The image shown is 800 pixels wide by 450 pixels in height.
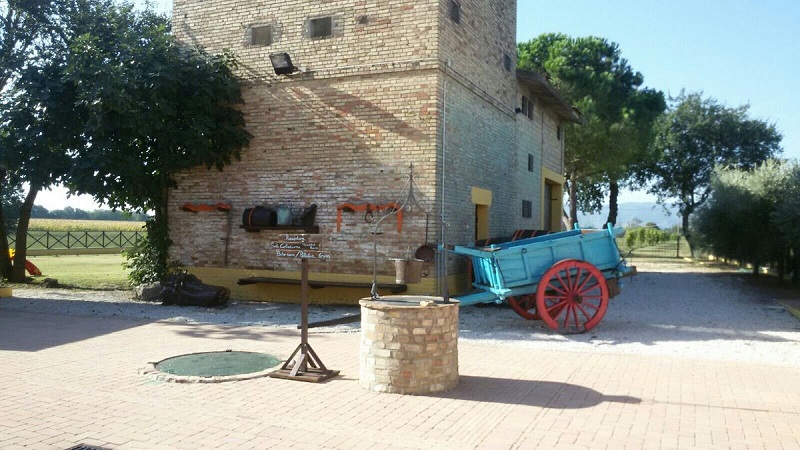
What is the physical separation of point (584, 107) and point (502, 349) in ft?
73.3

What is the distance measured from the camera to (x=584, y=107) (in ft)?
94.8

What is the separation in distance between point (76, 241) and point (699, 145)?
119 feet

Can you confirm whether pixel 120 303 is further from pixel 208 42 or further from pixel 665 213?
pixel 665 213

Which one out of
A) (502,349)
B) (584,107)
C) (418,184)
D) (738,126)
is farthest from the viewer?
(738,126)

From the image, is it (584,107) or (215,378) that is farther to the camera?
(584,107)

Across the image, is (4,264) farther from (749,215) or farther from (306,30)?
(749,215)

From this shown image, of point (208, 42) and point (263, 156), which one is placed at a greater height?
point (208, 42)

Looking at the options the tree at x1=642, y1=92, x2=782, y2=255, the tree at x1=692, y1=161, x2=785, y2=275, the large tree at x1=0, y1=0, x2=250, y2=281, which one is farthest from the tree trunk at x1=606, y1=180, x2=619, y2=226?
the large tree at x1=0, y1=0, x2=250, y2=281

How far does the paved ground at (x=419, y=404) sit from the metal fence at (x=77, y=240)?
28179 mm

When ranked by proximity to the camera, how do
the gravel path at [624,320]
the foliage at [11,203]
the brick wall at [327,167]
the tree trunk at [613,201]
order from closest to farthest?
the gravel path at [624,320], the brick wall at [327,167], the foliage at [11,203], the tree trunk at [613,201]

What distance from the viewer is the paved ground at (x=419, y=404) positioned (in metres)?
4.97

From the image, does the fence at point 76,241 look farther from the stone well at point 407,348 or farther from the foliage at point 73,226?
the stone well at point 407,348

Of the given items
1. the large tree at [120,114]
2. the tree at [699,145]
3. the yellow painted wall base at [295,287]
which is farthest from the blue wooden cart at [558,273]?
the tree at [699,145]

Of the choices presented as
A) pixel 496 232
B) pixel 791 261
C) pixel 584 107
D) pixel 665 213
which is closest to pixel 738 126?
pixel 665 213
